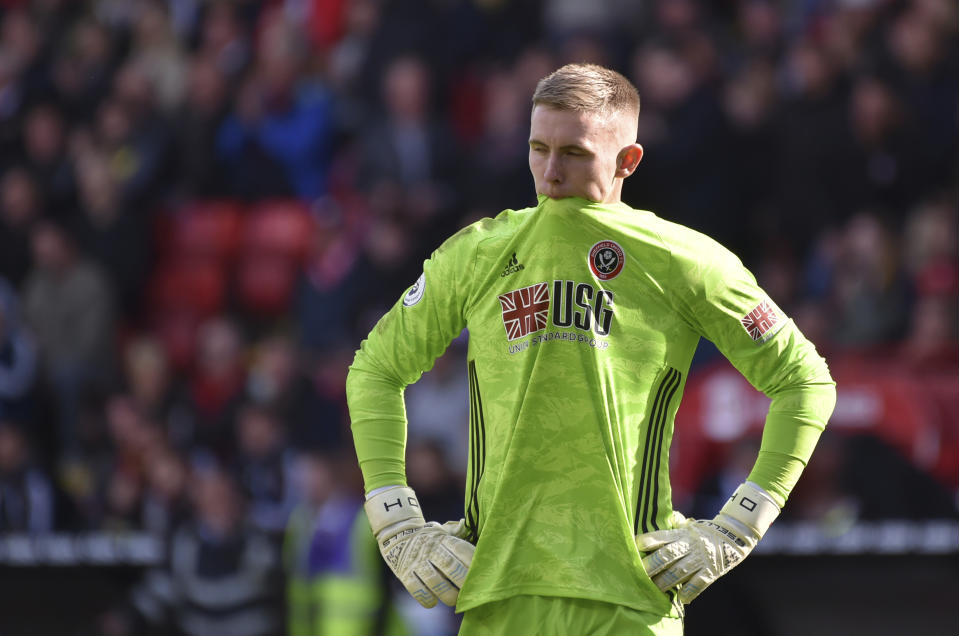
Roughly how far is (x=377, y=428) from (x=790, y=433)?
99cm

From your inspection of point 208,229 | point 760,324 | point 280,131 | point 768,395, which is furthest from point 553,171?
point 208,229

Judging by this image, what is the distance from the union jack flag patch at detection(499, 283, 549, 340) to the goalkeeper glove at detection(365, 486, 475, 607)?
0.49 metres

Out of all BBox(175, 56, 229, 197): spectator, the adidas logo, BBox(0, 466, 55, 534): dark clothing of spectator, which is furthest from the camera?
BBox(175, 56, 229, 197): spectator

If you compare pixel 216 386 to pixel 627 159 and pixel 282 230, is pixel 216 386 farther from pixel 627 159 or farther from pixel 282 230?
pixel 627 159

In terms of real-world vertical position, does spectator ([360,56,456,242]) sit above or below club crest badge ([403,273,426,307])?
above

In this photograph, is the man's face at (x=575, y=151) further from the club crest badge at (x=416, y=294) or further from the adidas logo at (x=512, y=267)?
the club crest badge at (x=416, y=294)

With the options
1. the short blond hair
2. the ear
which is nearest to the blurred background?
the ear

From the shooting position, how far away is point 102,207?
405 inches

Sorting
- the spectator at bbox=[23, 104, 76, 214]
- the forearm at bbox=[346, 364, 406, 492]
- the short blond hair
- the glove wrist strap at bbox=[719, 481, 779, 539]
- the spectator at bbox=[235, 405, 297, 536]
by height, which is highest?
the spectator at bbox=[23, 104, 76, 214]

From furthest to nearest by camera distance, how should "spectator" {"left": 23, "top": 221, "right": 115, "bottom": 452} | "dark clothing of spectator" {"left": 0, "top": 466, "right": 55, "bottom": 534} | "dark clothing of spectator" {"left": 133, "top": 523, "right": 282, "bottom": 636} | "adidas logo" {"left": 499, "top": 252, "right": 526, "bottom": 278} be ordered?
1. "spectator" {"left": 23, "top": 221, "right": 115, "bottom": 452}
2. "dark clothing of spectator" {"left": 0, "top": 466, "right": 55, "bottom": 534}
3. "dark clothing of spectator" {"left": 133, "top": 523, "right": 282, "bottom": 636}
4. "adidas logo" {"left": 499, "top": 252, "right": 526, "bottom": 278}

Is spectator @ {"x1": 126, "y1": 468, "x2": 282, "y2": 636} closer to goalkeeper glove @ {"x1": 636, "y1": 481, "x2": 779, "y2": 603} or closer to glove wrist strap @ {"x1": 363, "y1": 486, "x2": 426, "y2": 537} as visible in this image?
glove wrist strap @ {"x1": 363, "y1": 486, "x2": 426, "y2": 537}

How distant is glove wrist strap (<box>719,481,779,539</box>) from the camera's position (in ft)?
10.3

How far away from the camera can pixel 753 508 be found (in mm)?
3158

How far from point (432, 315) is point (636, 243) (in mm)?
529
